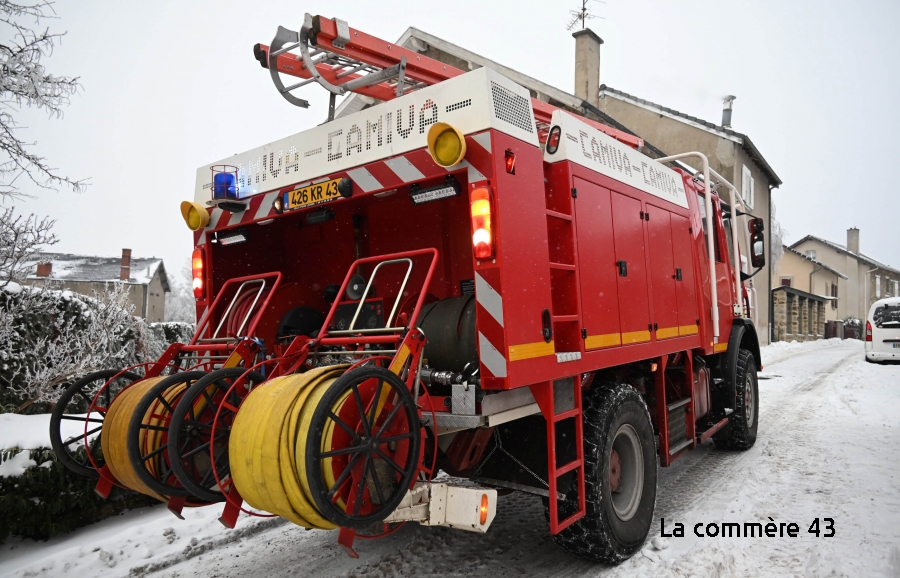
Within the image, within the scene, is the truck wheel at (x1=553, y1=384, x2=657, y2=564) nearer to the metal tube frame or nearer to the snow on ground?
the snow on ground

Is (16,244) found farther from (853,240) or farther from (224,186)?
(853,240)

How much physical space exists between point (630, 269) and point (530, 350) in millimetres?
1614

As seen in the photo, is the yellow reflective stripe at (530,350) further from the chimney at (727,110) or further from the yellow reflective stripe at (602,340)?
the chimney at (727,110)

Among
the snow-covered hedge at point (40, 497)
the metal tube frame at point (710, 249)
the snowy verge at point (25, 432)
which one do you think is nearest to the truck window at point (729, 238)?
the metal tube frame at point (710, 249)

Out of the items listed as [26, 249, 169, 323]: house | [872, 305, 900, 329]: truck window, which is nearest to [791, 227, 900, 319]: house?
[872, 305, 900, 329]: truck window

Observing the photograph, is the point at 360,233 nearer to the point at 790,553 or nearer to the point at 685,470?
the point at 790,553

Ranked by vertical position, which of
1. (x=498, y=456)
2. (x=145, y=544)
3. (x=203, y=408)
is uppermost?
(x=203, y=408)

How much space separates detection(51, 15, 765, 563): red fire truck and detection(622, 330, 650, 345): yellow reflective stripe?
0.07ft

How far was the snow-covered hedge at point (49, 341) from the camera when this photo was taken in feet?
19.6

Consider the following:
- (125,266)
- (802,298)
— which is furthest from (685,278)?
(125,266)

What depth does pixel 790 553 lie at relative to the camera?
378cm

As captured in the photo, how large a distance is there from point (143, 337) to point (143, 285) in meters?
31.9

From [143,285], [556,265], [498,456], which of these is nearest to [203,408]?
[498,456]

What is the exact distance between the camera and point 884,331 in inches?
621
